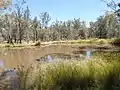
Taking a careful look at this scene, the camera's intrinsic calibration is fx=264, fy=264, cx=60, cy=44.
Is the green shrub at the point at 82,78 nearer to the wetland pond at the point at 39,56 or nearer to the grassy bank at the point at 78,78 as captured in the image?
the grassy bank at the point at 78,78

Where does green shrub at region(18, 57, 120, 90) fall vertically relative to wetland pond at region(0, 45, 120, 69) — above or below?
above

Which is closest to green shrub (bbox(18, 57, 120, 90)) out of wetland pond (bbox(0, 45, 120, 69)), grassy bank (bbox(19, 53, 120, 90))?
grassy bank (bbox(19, 53, 120, 90))

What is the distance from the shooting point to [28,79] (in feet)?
21.2

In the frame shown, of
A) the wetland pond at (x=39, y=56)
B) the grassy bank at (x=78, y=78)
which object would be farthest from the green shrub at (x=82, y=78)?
the wetland pond at (x=39, y=56)

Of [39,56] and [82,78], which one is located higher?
[82,78]

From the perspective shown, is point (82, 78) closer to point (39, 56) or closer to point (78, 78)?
point (78, 78)

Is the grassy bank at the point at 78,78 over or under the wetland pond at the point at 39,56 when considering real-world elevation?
over

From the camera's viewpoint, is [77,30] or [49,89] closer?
[49,89]

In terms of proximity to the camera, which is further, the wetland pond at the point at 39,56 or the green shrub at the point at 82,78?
the wetland pond at the point at 39,56

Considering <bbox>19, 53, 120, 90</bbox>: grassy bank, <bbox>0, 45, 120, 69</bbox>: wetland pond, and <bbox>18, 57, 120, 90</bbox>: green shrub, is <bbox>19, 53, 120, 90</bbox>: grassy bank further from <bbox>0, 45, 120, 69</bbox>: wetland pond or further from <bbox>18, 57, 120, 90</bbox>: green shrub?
<bbox>0, 45, 120, 69</bbox>: wetland pond

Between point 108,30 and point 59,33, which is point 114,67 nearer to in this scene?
point 108,30

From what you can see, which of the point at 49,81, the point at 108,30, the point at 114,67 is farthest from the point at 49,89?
the point at 108,30

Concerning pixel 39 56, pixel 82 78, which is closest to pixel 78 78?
pixel 82 78

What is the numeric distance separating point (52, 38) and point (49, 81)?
9058cm
